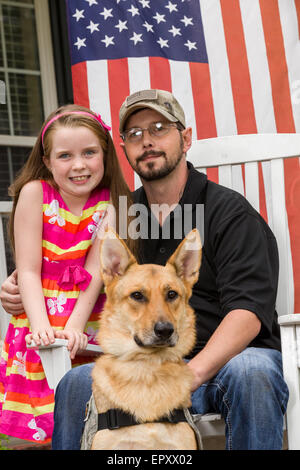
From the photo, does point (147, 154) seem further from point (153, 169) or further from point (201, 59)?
point (201, 59)

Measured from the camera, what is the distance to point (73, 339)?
6.71 ft

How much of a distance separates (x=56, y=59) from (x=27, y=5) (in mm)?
411

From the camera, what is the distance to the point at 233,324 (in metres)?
1.95

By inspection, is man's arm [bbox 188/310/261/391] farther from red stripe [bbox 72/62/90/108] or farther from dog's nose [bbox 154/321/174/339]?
red stripe [bbox 72/62/90/108]

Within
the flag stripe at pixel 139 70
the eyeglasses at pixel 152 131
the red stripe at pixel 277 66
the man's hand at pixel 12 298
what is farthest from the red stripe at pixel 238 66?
the man's hand at pixel 12 298

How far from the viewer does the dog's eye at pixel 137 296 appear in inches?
66.6

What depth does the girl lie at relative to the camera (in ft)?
7.24

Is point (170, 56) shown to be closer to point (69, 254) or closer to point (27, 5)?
point (27, 5)

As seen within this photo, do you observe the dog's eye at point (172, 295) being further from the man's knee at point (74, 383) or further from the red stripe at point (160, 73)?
the red stripe at point (160, 73)

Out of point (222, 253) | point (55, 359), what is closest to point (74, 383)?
point (55, 359)

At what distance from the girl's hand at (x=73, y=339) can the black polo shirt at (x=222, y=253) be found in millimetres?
390

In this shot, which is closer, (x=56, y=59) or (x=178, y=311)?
(x=178, y=311)

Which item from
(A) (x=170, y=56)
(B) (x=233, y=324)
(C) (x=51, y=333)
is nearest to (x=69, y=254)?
(C) (x=51, y=333)

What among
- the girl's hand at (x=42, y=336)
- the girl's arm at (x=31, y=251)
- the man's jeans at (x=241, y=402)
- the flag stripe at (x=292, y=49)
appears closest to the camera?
the man's jeans at (x=241, y=402)
